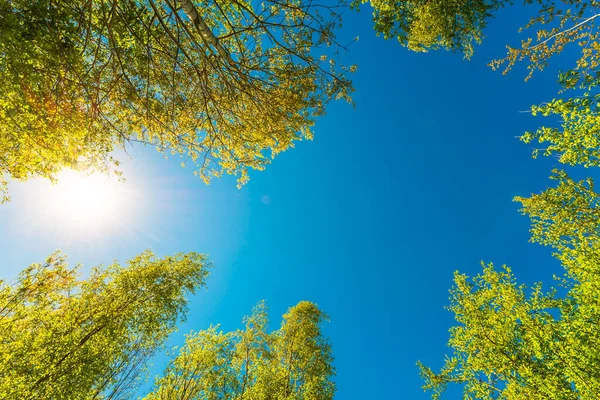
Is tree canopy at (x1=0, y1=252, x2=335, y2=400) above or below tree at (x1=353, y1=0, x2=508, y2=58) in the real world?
below

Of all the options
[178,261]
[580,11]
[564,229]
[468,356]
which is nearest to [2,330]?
[178,261]

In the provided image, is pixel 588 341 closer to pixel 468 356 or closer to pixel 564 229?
pixel 468 356

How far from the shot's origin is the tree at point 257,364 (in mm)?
8938

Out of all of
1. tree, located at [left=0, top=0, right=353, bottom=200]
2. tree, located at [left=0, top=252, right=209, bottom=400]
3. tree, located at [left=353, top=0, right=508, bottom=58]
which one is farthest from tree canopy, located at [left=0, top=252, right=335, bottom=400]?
tree, located at [left=353, top=0, right=508, bottom=58]

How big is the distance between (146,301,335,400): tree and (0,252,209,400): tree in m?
1.51

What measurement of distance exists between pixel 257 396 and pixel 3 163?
10.3m

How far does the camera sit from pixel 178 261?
32.4 feet

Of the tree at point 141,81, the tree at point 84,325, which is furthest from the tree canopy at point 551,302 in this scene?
the tree at point 84,325

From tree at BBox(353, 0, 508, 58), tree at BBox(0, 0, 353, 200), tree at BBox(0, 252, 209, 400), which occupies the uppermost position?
tree at BBox(353, 0, 508, 58)

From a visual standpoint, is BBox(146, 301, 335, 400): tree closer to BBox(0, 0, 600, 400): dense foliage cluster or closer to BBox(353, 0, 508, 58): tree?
BBox(0, 0, 600, 400): dense foliage cluster

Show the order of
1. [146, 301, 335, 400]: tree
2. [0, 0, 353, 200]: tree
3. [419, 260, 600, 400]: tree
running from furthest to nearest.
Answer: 1. [146, 301, 335, 400]: tree
2. [419, 260, 600, 400]: tree
3. [0, 0, 353, 200]: tree

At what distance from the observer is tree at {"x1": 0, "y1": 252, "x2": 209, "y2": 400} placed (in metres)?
5.87

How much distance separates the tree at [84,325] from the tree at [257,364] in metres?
1.51

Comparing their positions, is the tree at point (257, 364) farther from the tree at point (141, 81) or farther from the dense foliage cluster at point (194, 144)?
the tree at point (141, 81)
